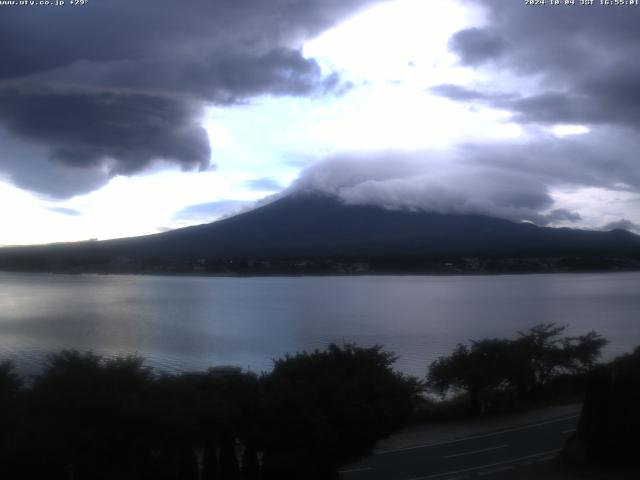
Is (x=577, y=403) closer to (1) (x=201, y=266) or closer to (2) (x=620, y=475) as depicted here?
(2) (x=620, y=475)

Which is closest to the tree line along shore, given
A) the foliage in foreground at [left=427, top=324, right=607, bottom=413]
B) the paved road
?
the paved road

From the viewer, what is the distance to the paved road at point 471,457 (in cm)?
1033

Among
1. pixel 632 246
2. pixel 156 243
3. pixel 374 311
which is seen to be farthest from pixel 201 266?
pixel 632 246

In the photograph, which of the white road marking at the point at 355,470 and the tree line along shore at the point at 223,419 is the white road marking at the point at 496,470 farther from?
the white road marking at the point at 355,470

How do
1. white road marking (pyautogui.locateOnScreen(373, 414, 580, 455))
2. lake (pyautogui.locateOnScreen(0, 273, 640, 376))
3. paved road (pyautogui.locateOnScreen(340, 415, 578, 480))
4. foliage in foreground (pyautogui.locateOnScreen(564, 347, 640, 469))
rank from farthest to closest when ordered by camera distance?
lake (pyautogui.locateOnScreen(0, 273, 640, 376)) → white road marking (pyautogui.locateOnScreen(373, 414, 580, 455)) → paved road (pyautogui.locateOnScreen(340, 415, 578, 480)) → foliage in foreground (pyautogui.locateOnScreen(564, 347, 640, 469))

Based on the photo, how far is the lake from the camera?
88.7 feet

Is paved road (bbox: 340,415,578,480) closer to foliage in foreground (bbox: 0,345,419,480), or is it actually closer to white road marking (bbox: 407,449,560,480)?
white road marking (bbox: 407,449,560,480)

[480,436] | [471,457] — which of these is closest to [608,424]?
[471,457]

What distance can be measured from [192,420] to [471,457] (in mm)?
4766

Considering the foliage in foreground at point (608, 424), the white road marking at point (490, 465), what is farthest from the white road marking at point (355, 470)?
the foliage in foreground at point (608, 424)

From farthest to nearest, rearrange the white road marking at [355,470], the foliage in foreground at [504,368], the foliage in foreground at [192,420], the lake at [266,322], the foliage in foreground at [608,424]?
the lake at [266,322] < the foliage in foreground at [504,368] < the white road marking at [355,470] < the foliage in foreground at [608,424] < the foliage in foreground at [192,420]

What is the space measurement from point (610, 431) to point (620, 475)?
0.74 meters

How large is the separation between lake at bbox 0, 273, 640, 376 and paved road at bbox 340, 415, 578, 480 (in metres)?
9.62

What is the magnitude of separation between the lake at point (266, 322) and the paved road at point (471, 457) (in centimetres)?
962
